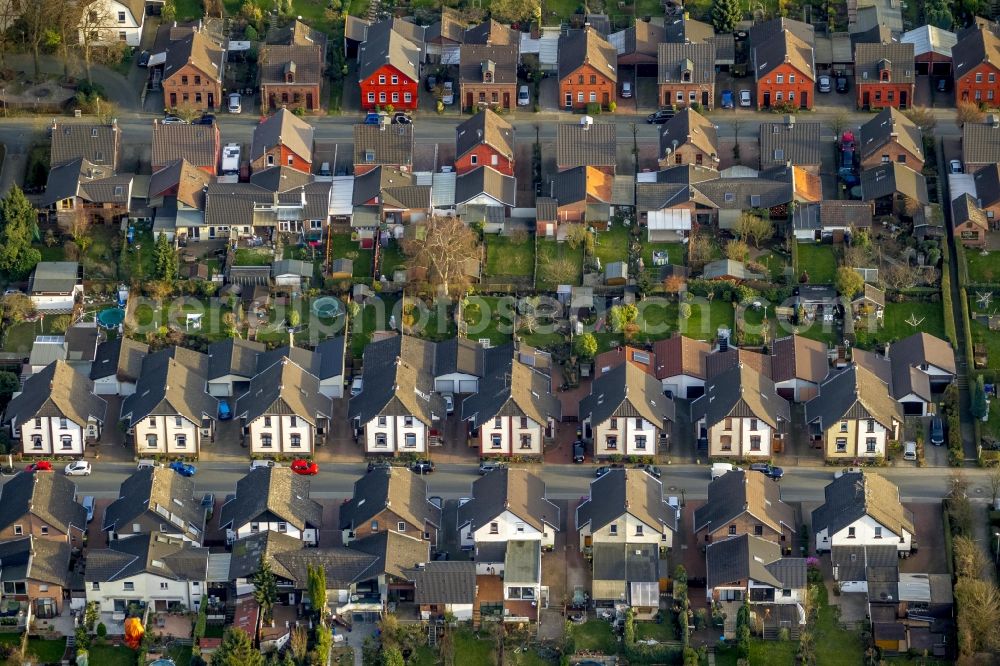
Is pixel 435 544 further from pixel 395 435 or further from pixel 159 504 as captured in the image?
pixel 159 504

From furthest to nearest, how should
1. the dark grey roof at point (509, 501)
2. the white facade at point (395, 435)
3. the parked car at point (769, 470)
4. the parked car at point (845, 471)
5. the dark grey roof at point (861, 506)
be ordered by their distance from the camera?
1. the white facade at point (395, 435)
2. the parked car at point (769, 470)
3. the parked car at point (845, 471)
4. the dark grey roof at point (509, 501)
5. the dark grey roof at point (861, 506)

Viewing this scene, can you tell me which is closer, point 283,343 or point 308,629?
point 308,629

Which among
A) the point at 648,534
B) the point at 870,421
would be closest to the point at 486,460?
the point at 648,534

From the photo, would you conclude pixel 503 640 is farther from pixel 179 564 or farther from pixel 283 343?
pixel 283 343

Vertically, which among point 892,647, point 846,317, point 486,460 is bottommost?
point 892,647

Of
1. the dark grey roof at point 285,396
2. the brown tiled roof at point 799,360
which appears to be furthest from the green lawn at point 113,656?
the brown tiled roof at point 799,360

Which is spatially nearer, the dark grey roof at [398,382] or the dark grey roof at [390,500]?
the dark grey roof at [390,500]

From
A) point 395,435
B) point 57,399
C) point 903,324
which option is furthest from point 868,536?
point 57,399

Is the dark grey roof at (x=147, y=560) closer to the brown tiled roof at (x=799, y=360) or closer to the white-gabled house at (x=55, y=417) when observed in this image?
the white-gabled house at (x=55, y=417)
